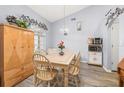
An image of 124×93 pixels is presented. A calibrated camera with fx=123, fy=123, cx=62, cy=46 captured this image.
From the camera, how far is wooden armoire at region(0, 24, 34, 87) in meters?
2.27

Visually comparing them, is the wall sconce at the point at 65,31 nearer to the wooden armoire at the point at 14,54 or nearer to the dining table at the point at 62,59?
the dining table at the point at 62,59

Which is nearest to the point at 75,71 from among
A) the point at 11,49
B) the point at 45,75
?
the point at 45,75

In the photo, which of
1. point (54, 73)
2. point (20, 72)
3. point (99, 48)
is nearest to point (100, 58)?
point (99, 48)

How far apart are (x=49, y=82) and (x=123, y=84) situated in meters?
1.23

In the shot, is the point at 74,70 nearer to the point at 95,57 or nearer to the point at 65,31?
the point at 95,57

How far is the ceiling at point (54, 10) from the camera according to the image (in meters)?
2.07

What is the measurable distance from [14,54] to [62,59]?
100 cm

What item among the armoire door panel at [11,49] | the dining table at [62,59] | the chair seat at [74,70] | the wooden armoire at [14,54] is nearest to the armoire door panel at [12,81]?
the wooden armoire at [14,54]

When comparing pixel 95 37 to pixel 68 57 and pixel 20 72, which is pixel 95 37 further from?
pixel 20 72

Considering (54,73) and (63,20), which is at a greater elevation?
(63,20)

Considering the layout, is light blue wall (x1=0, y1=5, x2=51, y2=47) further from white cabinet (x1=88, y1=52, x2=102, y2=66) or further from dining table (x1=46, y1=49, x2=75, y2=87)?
white cabinet (x1=88, y1=52, x2=102, y2=66)

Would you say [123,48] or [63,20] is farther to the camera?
[63,20]

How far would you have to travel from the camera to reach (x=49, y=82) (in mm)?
2217
